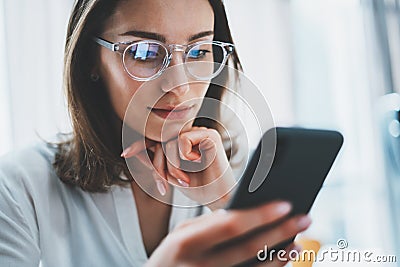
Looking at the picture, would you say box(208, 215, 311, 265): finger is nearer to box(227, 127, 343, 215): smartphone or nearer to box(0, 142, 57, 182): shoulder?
box(227, 127, 343, 215): smartphone

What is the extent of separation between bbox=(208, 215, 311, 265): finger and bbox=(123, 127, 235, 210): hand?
0.18 meters

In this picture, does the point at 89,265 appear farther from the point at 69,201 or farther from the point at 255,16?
the point at 255,16

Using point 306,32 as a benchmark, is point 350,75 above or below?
below

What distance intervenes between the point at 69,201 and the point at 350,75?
2.75 feet

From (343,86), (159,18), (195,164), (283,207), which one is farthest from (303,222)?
(343,86)

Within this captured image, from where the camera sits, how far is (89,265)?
668mm

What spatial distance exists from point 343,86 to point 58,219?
0.84m

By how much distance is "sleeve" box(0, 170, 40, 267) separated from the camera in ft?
1.99

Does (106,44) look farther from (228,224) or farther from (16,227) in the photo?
(228,224)

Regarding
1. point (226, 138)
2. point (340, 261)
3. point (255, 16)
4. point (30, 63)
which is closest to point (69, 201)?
point (226, 138)

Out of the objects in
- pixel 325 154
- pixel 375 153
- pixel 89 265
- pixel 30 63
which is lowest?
pixel 375 153

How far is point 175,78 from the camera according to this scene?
0.68 m

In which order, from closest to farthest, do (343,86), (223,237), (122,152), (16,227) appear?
(223,237) < (16,227) < (122,152) < (343,86)

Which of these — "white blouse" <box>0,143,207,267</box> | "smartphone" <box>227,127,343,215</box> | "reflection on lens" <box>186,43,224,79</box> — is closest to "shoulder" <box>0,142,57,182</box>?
"white blouse" <box>0,143,207,267</box>
